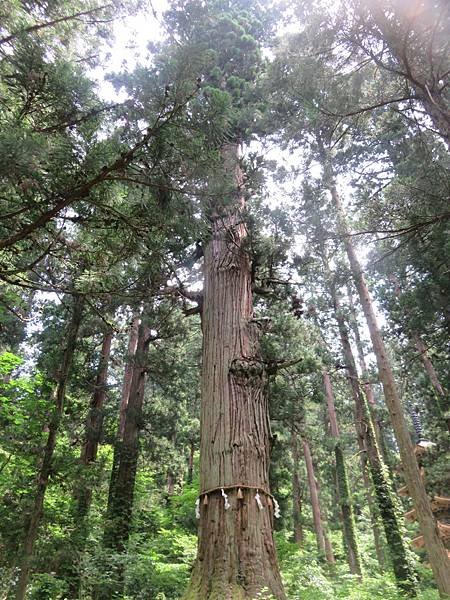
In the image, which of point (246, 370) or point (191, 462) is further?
point (191, 462)

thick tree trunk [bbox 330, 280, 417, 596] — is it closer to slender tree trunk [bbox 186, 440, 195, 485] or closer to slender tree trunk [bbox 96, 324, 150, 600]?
slender tree trunk [bbox 96, 324, 150, 600]

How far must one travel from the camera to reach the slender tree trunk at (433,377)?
38.9 feet

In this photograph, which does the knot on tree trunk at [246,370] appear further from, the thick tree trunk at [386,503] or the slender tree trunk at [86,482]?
the thick tree trunk at [386,503]

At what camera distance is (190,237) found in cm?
475

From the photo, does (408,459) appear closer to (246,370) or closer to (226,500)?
(246,370)

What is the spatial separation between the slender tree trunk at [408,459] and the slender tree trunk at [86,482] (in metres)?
5.52

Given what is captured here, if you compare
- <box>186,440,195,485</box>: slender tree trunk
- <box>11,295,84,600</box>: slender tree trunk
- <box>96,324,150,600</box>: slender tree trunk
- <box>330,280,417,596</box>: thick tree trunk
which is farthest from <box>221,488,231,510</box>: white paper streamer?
<box>186,440,195,485</box>: slender tree trunk

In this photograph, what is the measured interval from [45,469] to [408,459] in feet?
21.9

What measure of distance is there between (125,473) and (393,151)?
446 inches

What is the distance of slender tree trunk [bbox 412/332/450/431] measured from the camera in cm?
1186

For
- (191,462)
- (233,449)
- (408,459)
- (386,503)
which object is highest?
(191,462)

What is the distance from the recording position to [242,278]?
4.61 meters

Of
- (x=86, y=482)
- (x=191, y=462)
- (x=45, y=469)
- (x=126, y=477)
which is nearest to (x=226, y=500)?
(x=45, y=469)

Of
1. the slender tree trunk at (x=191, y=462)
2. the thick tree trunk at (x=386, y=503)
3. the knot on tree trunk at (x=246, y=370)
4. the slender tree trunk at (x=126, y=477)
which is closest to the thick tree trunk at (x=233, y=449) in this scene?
the knot on tree trunk at (x=246, y=370)
